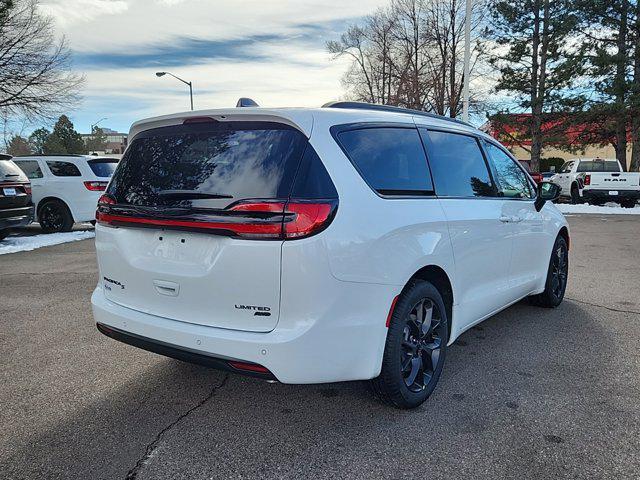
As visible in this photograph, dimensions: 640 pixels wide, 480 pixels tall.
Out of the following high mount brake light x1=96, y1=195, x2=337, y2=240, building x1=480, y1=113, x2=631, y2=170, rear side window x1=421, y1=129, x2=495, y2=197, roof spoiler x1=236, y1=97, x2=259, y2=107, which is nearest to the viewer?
high mount brake light x1=96, y1=195, x2=337, y2=240

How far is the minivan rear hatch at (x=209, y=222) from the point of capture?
252cm

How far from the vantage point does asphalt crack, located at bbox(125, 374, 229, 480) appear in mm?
2511

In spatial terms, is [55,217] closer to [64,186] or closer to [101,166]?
[64,186]

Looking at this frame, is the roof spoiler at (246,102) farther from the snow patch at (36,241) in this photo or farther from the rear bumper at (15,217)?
the rear bumper at (15,217)

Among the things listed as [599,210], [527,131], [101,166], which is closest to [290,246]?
[101,166]

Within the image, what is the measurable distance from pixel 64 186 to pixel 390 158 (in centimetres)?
1002

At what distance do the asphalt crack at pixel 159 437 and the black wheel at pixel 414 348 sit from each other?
1.10m

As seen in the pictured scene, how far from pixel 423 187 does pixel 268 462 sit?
1.87 m

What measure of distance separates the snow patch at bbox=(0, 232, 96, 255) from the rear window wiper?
7.31 meters

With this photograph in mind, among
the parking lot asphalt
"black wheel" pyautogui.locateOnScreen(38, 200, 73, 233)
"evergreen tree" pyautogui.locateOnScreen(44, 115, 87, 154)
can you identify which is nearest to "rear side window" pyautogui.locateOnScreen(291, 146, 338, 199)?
the parking lot asphalt

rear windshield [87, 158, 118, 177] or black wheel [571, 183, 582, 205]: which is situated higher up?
rear windshield [87, 158, 118, 177]

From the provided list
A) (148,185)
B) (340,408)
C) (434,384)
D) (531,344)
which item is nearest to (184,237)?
→ (148,185)

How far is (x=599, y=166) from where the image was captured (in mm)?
20953

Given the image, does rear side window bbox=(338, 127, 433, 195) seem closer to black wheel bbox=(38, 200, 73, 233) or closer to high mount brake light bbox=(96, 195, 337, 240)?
high mount brake light bbox=(96, 195, 337, 240)
